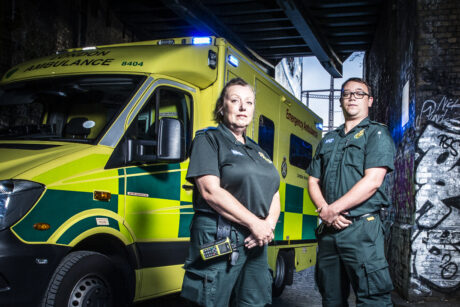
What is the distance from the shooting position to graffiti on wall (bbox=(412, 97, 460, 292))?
20.0ft

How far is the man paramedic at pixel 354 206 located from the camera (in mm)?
2939

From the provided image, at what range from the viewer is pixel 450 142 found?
6.22 meters

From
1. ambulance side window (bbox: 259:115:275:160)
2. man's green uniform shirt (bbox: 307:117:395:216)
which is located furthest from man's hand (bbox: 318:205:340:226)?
ambulance side window (bbox: 259:115:275:160)

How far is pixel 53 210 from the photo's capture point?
3266 millimetres

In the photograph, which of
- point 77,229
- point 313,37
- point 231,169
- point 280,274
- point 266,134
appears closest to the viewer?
point 231,169

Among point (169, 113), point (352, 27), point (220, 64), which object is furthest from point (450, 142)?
point (352, 27)

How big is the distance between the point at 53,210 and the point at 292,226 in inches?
160

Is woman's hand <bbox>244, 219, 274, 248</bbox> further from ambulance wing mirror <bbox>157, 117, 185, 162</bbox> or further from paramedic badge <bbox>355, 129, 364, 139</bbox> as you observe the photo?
ambulance wing mirror <bbox>157, 117, 185, 162</bbox>

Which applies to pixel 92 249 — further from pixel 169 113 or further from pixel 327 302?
pixel 327 302

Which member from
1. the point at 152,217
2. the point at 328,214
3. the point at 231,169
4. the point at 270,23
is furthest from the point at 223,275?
the point at 270,23

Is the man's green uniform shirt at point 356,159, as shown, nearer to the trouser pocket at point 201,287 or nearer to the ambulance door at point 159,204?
the trouser pocket at point 201,287

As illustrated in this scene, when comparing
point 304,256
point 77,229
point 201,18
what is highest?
point 201,18

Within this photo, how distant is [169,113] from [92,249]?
139 cm

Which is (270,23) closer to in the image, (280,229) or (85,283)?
(280,229)
